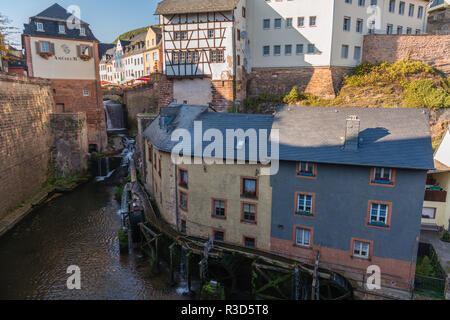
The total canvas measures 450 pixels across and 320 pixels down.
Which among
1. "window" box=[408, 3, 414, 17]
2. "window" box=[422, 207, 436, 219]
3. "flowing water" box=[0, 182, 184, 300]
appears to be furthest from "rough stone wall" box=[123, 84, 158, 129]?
"window" box=[422, 207, 436, 219]

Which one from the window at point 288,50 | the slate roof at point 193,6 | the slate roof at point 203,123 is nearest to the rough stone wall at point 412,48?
the window at point 288,50

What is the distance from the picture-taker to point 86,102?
37.2 m

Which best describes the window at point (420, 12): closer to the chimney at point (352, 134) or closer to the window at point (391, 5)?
the window at point (391, 5)

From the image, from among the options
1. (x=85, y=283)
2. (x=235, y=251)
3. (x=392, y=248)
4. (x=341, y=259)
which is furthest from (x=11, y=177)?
(x=392, y=248)

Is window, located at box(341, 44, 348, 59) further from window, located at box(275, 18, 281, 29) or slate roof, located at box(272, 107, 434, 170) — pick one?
slate roof, located at box(272, 107, 434, 170)

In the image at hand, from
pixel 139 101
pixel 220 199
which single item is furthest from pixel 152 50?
pixel 220 199

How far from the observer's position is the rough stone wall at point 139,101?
41562 millimetres

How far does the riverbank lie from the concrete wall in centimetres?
1871

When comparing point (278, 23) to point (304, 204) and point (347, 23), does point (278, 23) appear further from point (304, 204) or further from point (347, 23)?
point (304, 204)

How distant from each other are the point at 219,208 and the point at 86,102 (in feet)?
89.9

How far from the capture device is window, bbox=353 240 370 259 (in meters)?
14.4

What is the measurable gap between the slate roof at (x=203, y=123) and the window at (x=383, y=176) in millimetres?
5166
